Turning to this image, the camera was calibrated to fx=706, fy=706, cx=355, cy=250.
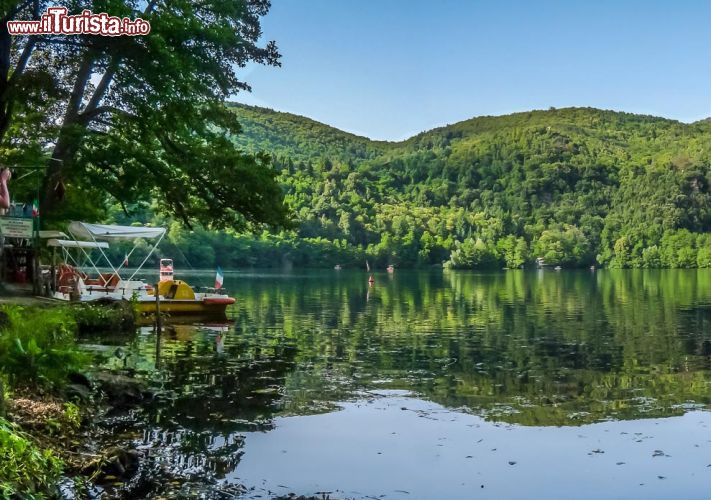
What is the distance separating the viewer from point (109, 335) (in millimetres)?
26469

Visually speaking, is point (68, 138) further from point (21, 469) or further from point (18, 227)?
point (21, 469)

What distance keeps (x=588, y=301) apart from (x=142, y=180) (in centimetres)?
4137

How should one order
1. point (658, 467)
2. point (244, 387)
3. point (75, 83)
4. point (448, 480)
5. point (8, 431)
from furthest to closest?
point (75, 83), point (244, 387), point (658, 467), point (448, 480), point (8, 431)

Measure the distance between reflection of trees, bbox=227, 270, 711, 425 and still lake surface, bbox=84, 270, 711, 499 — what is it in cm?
11

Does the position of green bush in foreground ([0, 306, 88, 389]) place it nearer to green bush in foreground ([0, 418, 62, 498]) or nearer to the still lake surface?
the still lake surface

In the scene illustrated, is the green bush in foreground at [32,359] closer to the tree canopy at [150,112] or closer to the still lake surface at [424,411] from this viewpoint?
the still lake surface at [424,411]

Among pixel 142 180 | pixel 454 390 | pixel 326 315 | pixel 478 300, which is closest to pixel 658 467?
pixel 454 390

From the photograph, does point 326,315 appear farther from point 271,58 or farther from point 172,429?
point 172,429

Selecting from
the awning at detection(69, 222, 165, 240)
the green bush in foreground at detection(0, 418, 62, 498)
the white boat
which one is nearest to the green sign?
the white boat

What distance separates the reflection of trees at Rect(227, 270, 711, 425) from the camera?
17.1 m

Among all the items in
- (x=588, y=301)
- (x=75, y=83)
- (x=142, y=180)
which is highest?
(x=75, y=83)

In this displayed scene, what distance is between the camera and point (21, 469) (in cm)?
783

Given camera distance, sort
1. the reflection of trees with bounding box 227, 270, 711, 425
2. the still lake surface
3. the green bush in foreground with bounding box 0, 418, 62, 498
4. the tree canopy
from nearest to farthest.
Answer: the green bush in foreground with bounding box 0, 418, 62, 498
the still lake surface
the reflection of trees with bounding box 227, 270, 711, 425
the tree canopy

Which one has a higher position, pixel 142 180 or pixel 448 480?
pixel 142 180
